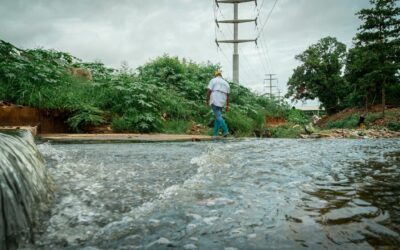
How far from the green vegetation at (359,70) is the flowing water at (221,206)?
72.6 feet

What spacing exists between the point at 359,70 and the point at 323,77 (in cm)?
1202

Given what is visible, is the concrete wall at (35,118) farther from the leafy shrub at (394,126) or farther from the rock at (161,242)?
the leafy shrub at (394,126)

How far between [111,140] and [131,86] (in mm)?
3803

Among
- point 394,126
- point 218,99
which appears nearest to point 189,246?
point 218,99

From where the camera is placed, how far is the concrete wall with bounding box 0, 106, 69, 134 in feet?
23.8

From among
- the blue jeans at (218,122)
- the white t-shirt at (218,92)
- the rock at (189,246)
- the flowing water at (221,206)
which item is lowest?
the rock at (189,246)

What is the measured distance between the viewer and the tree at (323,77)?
36.9 meters

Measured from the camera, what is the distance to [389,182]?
302cm

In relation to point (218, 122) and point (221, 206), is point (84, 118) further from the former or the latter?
point (221, 206)

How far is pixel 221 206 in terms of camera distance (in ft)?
7.61

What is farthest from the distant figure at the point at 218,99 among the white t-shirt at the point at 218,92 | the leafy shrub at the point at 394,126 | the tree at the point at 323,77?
the tree at the point at 323,77

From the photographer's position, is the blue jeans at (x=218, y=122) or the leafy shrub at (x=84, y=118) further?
the blue jeans at (x=218, y=122)

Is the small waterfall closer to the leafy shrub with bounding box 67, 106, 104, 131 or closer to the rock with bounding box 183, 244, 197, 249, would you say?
the rock with bounding box 183, 244, 197, 249

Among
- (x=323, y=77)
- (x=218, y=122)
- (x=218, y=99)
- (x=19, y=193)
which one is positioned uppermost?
(x=323, y=77)
